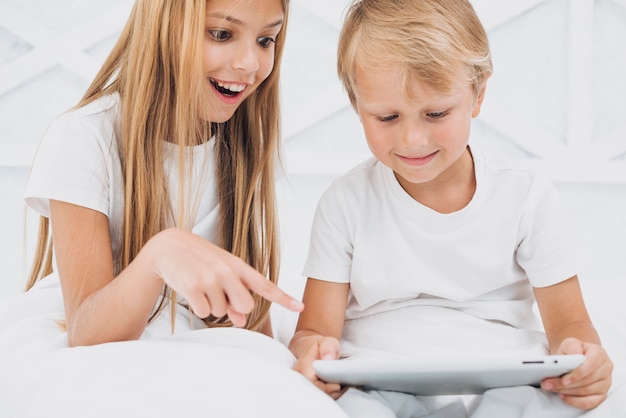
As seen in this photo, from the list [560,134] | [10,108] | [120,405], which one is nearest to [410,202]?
[120,405]

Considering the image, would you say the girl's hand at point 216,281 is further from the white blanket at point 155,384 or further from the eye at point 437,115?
the eye at point 437,115

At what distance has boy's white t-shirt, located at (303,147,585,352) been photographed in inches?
50.4

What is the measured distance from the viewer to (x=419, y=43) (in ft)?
3.88

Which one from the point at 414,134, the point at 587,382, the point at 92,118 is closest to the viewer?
the point at 587,382

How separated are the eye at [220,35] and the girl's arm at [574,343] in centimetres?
60

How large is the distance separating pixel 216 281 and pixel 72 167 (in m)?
0.42

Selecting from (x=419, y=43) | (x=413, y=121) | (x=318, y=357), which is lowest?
(x=318, y=357)

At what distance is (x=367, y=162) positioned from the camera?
1406 millimetres

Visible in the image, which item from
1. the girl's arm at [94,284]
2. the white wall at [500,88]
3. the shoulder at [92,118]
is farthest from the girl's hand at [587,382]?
the white wall at [500,88]

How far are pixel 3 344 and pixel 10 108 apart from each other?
200 centimetres

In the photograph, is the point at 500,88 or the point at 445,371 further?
the point at 500,88

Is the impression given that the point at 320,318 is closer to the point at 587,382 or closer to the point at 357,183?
the point at 357,183

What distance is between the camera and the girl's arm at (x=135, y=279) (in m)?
0.92

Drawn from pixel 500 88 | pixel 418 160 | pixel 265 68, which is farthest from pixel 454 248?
pixel 500 88
